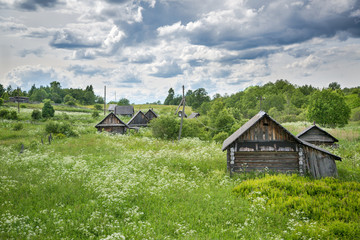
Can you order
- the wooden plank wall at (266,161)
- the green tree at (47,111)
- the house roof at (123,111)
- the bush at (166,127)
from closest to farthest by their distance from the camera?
the wooden plank wall at (266,161) → the bush at (166,127) → the green tree at (47,111) → the house roof at (123,111)

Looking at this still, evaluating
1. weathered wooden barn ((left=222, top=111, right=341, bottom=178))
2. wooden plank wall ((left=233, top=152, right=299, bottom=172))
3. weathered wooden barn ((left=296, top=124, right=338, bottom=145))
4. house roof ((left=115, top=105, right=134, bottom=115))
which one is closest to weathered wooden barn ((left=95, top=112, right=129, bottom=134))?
weathered wooden barn ((left=222, top=111, right=341, bottom=178))

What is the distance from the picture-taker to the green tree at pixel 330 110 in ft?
137

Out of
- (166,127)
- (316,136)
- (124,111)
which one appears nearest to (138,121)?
(166,127)

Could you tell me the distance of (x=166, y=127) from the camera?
35.4 m

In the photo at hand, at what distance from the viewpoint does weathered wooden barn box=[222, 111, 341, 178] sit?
16734mm

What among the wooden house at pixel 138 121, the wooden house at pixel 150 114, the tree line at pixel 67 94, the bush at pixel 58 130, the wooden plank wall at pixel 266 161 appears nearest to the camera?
the wooden plank wall at pixel 266 161

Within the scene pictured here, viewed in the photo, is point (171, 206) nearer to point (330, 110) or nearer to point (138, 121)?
point (138, 121)

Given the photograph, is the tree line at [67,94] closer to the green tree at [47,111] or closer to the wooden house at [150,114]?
the green tree at [47,111]

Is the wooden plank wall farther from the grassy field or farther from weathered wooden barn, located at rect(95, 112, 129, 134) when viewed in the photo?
weathered wooden barn, located at rect(95, 112, 129, 134)

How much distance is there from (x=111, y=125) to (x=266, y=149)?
2928 centimetres

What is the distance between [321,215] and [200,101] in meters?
94.6

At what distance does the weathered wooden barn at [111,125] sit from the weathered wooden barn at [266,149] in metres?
27.6

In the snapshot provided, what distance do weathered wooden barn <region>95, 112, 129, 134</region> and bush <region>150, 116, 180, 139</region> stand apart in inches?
332

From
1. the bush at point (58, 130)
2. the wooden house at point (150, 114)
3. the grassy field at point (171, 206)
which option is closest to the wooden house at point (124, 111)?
the wooden house at point (150, 114)
